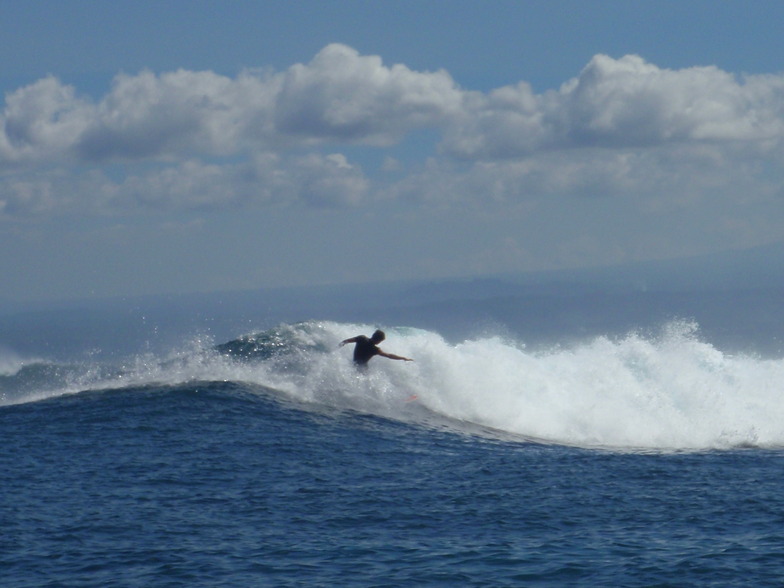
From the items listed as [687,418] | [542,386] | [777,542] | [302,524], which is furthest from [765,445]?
[302,524]

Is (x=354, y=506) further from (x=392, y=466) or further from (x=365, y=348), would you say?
(x=365, y=348)

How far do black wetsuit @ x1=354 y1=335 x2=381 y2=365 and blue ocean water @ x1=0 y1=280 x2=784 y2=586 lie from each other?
0.52 m

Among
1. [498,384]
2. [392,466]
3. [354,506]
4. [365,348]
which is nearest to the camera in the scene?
[354,506]

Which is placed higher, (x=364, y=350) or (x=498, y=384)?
(x=364, y=350)

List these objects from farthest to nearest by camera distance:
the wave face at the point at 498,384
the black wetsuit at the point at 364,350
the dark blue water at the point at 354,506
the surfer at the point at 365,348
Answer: the black wetsuit at the point at 364,350, the surfer at the point at 365,348, the wave face at the point at 498,384, the dark blue water at the point at 354,506

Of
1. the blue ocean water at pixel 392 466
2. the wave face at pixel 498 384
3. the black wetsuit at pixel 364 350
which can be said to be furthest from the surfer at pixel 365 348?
the blue ocean water at pixel 392 466

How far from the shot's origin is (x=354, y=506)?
16.0m

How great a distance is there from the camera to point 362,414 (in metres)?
24.4

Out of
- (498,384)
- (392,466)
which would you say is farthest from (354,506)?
(498,384)

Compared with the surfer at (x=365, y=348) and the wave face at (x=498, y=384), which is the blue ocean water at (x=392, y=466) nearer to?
the wave face at (x=498, y=384)

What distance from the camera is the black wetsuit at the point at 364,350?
26.5 metres

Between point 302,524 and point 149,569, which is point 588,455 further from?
point 149,569

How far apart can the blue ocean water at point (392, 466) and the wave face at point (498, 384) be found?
10 cm

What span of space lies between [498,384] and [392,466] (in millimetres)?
9423
